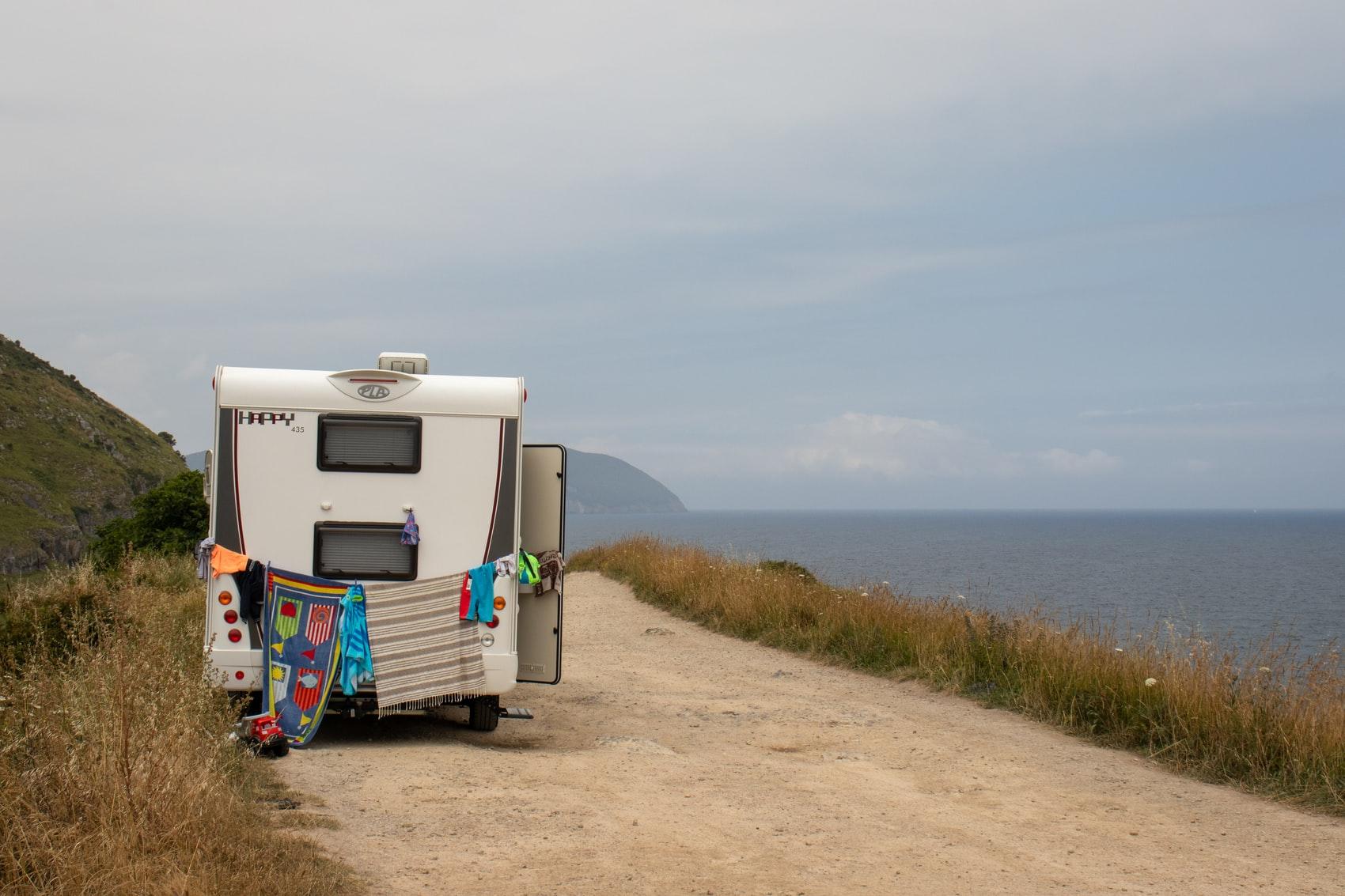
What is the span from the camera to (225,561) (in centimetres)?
822

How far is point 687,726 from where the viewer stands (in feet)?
32.9

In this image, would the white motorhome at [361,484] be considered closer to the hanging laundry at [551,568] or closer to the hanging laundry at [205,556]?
the hanging laundry at [205,556]

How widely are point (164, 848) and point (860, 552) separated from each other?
65.7 meters

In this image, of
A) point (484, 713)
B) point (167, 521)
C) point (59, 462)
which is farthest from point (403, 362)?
point (59, 462)

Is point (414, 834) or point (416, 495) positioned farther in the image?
point (416, 495)

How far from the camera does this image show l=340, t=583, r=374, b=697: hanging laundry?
8.34m

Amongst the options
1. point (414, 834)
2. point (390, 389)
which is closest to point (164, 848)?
point (414, 834)

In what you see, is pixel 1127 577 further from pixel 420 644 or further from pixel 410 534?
pixel 410 534

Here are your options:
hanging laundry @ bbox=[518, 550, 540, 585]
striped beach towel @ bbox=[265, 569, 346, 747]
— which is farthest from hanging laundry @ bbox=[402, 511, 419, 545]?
hanging laundry @ bbox=[518, 550, 540, 585]

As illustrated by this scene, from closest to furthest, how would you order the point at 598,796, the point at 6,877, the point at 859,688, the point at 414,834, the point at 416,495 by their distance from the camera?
the point at 6,877 → the point at 414,834 → the point at 598,796 → the point at 416,495 → the point at 859,688

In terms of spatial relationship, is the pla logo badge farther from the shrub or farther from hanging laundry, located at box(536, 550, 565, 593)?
the shrub

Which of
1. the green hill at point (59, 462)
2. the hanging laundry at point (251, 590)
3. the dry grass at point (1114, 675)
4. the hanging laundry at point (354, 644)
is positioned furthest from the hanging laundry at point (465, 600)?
the green hill at point (59, 462)

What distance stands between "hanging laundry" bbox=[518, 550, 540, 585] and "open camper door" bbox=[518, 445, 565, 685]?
0.40m

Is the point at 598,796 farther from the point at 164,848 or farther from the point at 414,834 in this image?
the point at 164,848
